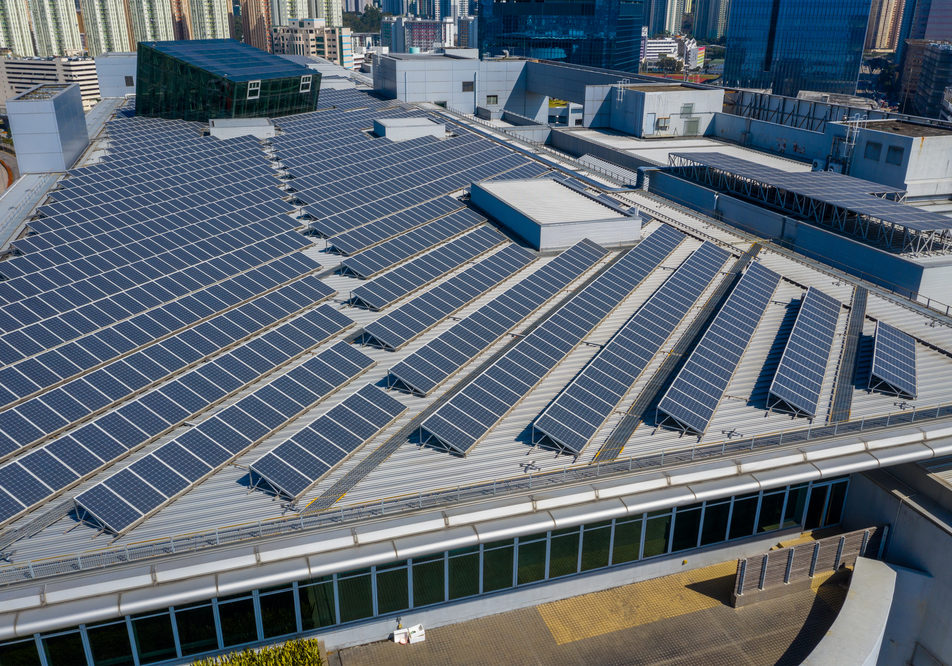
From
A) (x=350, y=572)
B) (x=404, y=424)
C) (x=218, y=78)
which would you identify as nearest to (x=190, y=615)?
(x=350, y=572)

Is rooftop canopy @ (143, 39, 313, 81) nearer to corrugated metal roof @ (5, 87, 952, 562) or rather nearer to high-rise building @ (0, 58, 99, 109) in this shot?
corrugated metal roof @ (5, 87, 952, 562)

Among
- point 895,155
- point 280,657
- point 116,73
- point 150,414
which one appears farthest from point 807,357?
point 116,73

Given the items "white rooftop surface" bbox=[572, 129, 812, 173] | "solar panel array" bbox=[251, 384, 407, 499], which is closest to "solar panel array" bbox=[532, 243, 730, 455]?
"solar panel array" bbox=[251, 384, 407, 499]

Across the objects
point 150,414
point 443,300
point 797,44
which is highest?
point 797,44

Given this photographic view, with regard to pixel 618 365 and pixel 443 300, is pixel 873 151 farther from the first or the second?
pixel 443 300

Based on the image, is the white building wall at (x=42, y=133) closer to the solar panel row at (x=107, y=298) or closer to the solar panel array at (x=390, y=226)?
the solar panel row at (x=107, y=298)

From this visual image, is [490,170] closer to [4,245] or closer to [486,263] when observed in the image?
[486,263]
